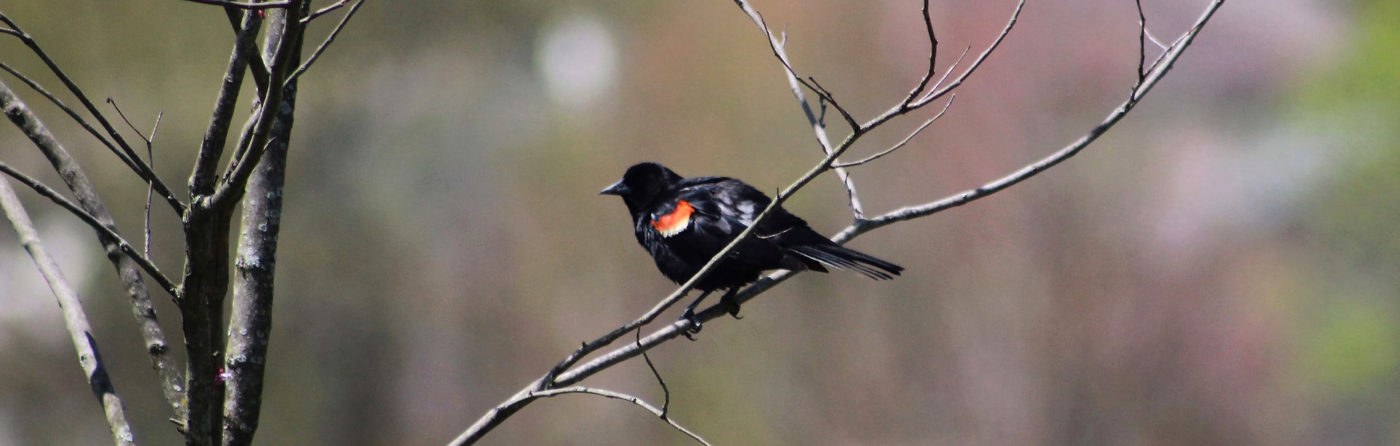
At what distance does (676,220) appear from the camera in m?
2.97

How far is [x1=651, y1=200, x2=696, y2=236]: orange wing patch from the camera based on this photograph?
9.66 feet

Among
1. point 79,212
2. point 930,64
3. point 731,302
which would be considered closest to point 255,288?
point 79,212

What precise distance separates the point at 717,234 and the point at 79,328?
1627mm

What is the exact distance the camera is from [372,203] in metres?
4.45

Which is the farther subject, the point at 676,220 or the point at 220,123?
the point at 676,220

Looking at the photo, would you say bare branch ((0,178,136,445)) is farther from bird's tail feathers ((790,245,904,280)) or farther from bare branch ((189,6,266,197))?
bird's tail feathers ((790,245,904,280))

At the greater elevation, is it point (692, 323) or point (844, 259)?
point (844, 259)

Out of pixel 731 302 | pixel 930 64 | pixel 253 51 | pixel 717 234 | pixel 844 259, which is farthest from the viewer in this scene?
pixel 717 234

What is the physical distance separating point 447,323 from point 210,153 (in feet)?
9.88

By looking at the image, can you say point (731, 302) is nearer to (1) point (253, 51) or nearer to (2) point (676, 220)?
(2) point (676, 220)

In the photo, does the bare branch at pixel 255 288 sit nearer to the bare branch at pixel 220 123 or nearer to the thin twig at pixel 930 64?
the bare branch at pixel 220 123

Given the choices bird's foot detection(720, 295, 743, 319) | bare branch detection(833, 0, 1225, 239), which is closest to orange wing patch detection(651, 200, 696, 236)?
bird's foot detection(720, 295, 743, 319)

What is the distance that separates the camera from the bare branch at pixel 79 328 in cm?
162

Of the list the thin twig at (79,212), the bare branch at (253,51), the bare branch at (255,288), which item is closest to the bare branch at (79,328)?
the bare branch at (255,288)
